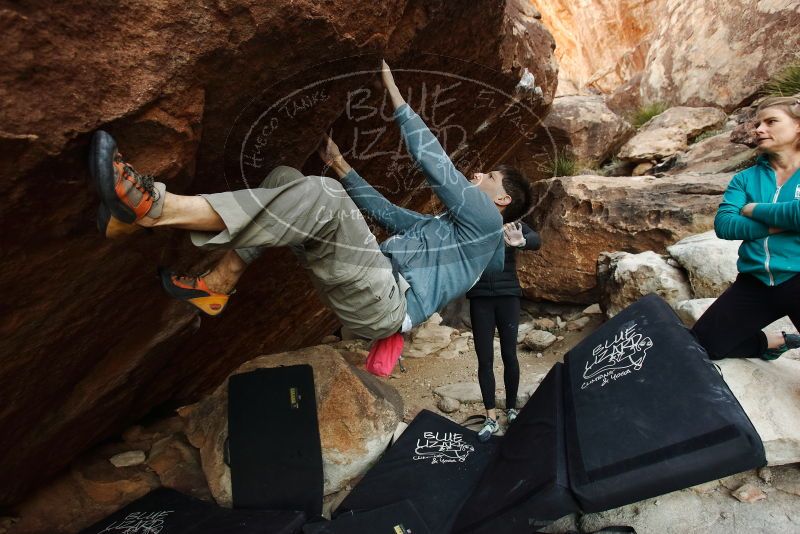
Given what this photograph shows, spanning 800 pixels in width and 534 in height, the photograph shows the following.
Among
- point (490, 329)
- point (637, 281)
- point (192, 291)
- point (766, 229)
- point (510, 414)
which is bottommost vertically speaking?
point (510, 414)

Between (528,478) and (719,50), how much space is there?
8639 millimetres

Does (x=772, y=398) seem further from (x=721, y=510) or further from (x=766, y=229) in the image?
(x=766, y=229)

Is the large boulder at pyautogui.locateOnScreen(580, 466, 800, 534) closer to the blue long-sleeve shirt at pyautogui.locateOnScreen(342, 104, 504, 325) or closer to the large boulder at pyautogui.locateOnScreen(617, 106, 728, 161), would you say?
the blue long-sleeve shirt at pyautogui.locateOnScreen(342, 104, 504, 325)

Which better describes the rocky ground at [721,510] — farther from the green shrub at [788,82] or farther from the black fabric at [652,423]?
the green shrub at [788,82]

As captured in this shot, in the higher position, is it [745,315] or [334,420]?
[745,315]

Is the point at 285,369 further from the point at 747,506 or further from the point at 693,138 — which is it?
the point at 693,138

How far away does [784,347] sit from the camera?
2500 millimetres

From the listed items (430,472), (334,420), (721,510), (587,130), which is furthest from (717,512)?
(587,130)

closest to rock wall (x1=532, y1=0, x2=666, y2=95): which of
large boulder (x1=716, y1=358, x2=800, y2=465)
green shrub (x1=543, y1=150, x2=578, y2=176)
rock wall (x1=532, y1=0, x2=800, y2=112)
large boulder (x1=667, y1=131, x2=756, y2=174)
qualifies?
rock wall (x1=532, y1=0, x2=800, y2=112)

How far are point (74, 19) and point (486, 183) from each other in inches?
72.1

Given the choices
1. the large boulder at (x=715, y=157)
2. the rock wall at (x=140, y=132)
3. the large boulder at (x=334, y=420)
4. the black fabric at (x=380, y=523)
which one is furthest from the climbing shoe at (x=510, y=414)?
the large boulder at (x=715, y=157)

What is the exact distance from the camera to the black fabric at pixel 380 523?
228 cm

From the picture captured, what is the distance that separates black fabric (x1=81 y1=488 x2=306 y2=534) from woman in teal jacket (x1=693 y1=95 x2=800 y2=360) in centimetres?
232

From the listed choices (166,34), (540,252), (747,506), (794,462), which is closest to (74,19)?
(166,34)
